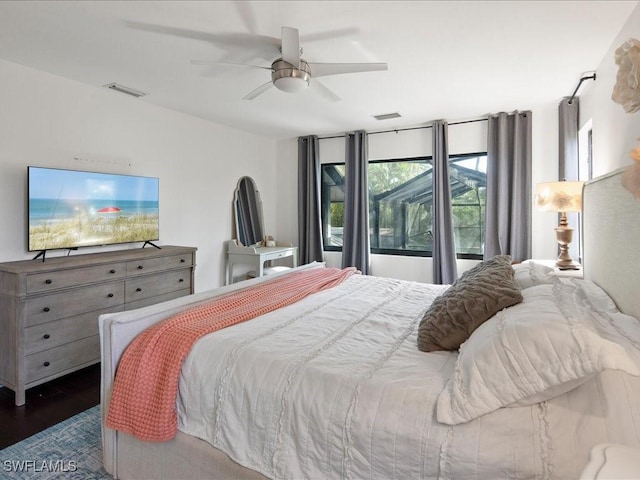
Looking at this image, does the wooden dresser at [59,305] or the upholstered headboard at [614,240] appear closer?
the upholstered headboard at [614,240]

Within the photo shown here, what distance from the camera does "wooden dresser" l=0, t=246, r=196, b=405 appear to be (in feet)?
7.93

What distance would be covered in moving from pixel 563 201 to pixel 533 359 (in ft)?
7.43

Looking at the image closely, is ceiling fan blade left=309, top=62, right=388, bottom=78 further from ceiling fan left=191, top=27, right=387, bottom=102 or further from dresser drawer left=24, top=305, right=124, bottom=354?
dresser drawer left=24, top=305, right=124, bottom=354

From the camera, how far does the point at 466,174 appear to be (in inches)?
173

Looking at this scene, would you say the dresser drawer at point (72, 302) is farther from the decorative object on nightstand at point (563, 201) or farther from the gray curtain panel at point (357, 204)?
the decorative object on nightstand at point (563, 201)

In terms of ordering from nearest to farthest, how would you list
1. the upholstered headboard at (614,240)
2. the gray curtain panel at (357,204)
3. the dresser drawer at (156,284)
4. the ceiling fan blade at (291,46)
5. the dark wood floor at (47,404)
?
the upholstered headboard at (614,240), the ceiling fan blade at (291,46), the dark wood floor at (47,404), the dresser drawer at (156,284), the gray curtain panel at (357,204)

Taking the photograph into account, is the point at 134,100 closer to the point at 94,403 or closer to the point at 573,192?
the point at 94,403

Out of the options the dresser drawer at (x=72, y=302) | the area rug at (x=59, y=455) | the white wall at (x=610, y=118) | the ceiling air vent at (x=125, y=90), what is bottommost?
the area rug at (x=59, y=455)

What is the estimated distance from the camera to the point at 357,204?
4.83 m

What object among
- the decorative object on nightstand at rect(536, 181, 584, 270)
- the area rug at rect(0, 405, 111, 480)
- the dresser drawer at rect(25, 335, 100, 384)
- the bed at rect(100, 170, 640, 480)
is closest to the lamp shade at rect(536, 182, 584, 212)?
the decorative object on nightstand at rect(536, 181, 584, 270)

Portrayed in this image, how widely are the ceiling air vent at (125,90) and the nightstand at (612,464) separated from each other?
12.3 feet

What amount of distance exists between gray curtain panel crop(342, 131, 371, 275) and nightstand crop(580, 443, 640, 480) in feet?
13.3

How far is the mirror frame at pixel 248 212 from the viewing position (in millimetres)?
4816

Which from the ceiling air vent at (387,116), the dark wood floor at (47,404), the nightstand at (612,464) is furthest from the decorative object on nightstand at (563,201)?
the dark wood floor at (47,404)
